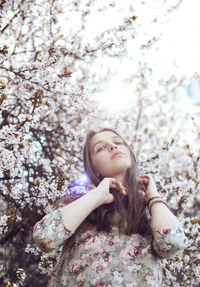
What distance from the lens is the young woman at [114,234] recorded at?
4.54ft

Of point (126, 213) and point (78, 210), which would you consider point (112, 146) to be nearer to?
point (126, 213)

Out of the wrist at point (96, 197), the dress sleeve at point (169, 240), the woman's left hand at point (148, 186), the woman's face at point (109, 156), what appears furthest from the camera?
the woman's face at point (109, 156)

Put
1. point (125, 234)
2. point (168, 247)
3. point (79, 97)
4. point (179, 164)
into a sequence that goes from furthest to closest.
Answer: point (179, 164)
point (79, 97)
point (125, 234)
point (168, 247)

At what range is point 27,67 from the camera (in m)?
2.17

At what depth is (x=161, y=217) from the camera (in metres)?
1.43

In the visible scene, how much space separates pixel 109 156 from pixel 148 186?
34cm

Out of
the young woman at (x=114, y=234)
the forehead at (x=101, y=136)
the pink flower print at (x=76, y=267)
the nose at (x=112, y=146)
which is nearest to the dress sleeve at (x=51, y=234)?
the young woman at (x=114, y=234)

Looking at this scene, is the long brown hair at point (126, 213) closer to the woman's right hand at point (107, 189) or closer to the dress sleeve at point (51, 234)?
the woman's right hand at point (107, 189)

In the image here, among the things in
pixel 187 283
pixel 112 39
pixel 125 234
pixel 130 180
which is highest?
pixel 112 39

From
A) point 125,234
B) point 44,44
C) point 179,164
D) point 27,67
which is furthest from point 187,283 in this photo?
point 179,164

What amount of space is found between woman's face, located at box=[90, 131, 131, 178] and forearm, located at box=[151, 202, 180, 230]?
390 millimetres

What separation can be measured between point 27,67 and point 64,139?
113 cm

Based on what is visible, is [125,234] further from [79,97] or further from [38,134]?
[38,134]

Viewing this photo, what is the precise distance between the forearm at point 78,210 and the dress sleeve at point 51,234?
0.03 meters
